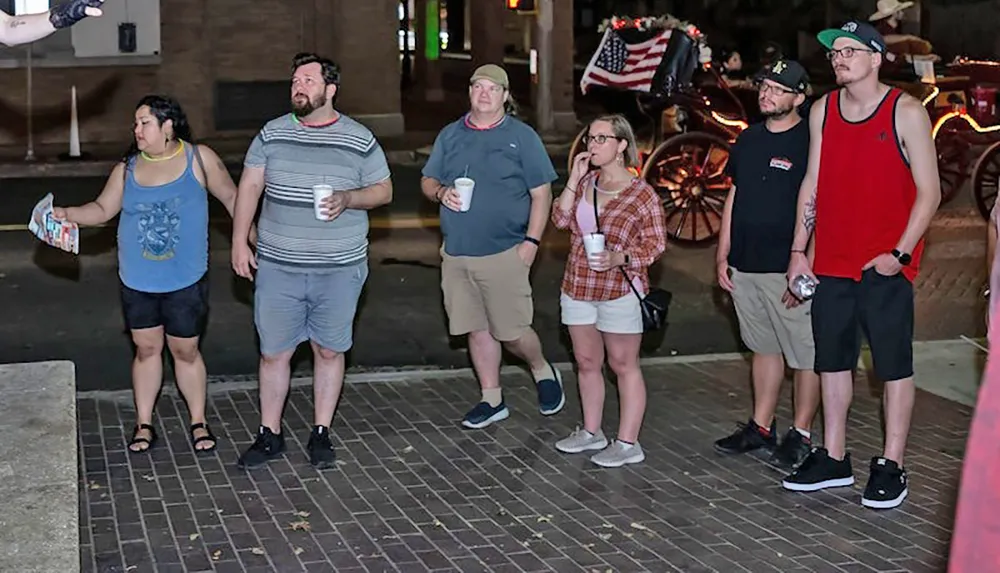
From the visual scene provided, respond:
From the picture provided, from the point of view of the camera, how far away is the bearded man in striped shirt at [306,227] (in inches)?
278

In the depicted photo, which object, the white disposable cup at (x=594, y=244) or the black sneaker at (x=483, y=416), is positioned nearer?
the white disposable cup at (x=594, y=244)

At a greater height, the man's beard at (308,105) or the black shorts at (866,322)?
the man's beard at (308,105)

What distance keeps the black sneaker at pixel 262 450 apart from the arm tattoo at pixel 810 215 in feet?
9.13

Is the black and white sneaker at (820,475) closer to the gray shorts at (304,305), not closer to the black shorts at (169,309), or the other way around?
the gray shorts at (304,305)

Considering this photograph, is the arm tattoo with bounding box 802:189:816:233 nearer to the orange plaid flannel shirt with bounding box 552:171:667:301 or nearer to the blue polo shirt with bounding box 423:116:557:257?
the orange plaid flannel shirt with bounding box 552:171:667:301

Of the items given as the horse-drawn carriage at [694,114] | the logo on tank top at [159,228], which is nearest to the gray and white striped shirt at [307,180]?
the logo on tank top at [159,228]

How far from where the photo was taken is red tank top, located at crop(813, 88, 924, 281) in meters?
6.44

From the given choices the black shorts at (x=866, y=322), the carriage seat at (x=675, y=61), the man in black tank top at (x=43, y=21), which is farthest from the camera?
the carriage seat at (x=675, y=61)

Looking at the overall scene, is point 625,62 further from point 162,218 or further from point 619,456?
point 162,218

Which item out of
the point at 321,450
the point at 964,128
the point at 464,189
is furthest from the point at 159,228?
the point at 964,128

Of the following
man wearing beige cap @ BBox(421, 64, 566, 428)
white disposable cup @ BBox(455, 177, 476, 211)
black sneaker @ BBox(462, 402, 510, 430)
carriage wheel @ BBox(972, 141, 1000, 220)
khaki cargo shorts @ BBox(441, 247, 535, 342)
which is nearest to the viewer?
white disposable cup @ BBox(455, 177, 476, 211)

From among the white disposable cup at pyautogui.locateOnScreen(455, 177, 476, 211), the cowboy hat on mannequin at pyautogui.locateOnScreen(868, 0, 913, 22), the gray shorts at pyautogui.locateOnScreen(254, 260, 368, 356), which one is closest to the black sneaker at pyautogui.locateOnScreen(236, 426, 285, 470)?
the gray shorts at pyautogui.locateOnScreen(254, 260, 368, 356)

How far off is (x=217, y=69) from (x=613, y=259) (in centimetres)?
1700

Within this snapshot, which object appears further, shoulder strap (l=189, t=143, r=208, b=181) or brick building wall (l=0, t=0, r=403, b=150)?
brick building wall (l=0, t=0, r=403, b=150)
